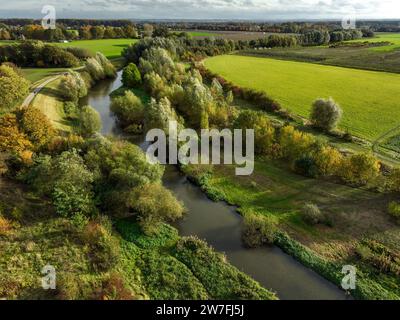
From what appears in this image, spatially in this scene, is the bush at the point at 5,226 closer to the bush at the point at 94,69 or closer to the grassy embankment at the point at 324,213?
the grassy embankment at the point at 324,213

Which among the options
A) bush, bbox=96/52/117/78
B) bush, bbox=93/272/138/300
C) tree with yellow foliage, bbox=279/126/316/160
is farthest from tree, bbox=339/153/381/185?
bush, bbox=96/52/117/78

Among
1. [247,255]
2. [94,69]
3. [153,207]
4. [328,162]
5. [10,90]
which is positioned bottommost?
[247,255]

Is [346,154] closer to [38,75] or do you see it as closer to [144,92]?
[144,92]

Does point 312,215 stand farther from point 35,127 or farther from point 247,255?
point 35,127

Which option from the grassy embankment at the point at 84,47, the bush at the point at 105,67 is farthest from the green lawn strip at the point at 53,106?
the bush at the point at 105,67

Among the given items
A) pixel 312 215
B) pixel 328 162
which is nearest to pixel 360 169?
pixel 328 162

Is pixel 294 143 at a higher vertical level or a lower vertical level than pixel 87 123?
lower

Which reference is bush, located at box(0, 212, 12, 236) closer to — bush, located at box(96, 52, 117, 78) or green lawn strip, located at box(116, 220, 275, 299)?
green lawn strip, located at box(116, 220, 275, 299)
